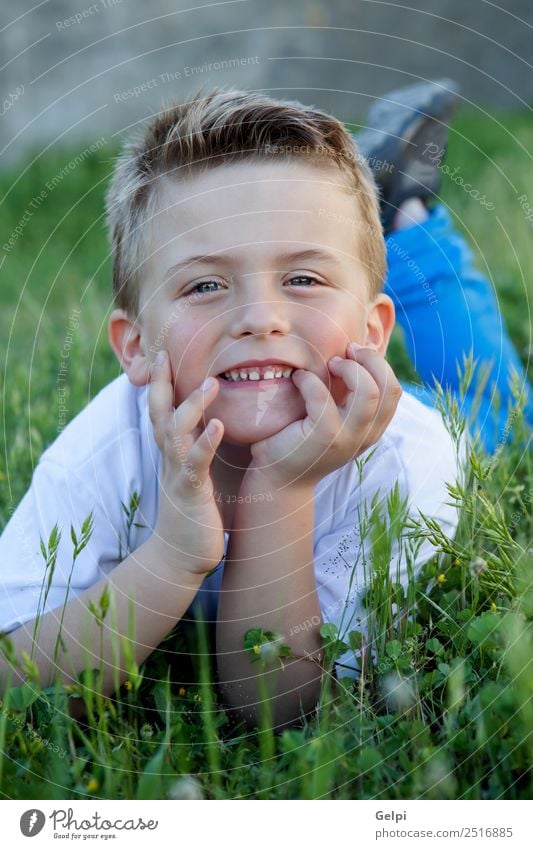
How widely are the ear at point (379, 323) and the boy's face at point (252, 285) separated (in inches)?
2.6

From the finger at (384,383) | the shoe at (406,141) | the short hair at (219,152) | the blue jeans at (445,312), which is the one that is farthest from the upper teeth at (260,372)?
the shoe at (406,141)

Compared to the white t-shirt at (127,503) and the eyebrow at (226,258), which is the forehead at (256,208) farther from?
the white t-shirt at (127,503)

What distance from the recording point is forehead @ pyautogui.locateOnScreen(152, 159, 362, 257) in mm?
1196

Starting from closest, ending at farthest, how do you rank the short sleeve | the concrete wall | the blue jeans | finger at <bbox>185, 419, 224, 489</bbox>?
1. finger at <bbox>185, 419, 224, 489</bbox>
2. the short sleeve
3. the blue jeans
4. the concrete wall

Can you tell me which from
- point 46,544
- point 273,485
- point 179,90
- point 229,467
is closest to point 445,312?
point 229,467

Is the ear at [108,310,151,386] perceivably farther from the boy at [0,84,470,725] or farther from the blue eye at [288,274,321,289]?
the blue eye at [288,274,321,289]

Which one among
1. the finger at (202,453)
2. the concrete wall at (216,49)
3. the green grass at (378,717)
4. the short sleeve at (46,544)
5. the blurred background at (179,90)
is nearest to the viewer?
the green grass at (378,717)

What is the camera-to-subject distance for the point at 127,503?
1403mm

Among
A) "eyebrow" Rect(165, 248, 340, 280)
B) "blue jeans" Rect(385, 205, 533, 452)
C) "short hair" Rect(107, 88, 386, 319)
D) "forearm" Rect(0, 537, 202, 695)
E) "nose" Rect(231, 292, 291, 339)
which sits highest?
"blue jeans" Rect(385, 205, 533, 452)

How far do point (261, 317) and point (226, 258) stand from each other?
9cm

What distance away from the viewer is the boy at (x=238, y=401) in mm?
1192

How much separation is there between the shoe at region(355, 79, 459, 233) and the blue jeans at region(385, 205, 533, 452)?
0.31ft

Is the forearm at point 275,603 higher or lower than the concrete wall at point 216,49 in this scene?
lower

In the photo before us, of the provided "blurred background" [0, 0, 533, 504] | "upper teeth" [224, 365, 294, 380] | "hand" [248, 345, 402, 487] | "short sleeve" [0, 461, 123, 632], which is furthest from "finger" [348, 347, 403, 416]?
"blurred background" [0, 0, 533, 504]
